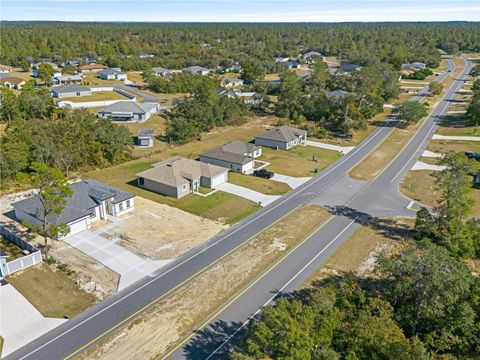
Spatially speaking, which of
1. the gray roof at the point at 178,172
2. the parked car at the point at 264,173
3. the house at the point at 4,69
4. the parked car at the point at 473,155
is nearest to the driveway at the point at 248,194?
the gray roof at the point at 178,172

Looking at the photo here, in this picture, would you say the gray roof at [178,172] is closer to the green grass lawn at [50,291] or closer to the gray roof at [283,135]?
the green grass lawn at [50,291]

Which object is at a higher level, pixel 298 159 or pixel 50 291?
pixel 50 291

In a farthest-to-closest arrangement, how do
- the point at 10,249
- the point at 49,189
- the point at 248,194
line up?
the point at 248,194 → the point at 10,249 → the point at 49,189

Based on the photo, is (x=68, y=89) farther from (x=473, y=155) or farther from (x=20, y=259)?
(x=473, y=155)

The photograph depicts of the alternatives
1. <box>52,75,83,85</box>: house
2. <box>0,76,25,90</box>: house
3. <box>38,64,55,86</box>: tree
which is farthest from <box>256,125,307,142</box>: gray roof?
<box>0,76,25,90</box>: house

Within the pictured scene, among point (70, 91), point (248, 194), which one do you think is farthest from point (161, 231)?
point (70, 91)

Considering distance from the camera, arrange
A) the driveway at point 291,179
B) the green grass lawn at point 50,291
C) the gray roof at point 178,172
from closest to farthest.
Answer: the green grass lawn at point 50,291 < the gray roof at point 178,172 < the driveway at point 291,179
